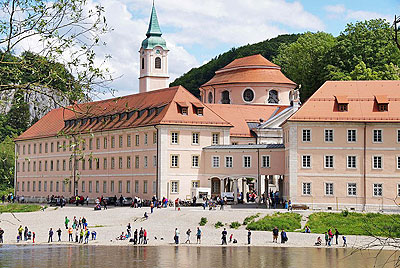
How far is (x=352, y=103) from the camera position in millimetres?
68938

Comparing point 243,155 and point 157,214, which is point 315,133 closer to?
point 243,155

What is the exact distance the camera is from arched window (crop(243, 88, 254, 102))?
99.5m

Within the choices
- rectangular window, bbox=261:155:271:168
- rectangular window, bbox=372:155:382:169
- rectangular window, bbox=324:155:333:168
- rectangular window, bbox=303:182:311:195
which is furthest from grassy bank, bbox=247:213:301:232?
rectangular window, bbox=261:155:271:168

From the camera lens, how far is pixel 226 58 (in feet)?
582

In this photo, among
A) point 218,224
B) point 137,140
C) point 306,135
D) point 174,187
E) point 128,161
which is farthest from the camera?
point 128,161

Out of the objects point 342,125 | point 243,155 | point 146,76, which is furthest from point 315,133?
point 146,76

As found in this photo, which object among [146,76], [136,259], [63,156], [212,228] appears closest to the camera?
[136,259]

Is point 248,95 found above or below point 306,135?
above

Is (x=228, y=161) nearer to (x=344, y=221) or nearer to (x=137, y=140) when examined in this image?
(x=137, y=140)

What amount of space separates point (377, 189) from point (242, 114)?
2787cm

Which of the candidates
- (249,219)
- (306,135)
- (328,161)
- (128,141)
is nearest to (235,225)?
(249,219)

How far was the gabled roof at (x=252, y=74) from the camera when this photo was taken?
3927 inches

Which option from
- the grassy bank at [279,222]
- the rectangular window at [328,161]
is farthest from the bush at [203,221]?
the rectangular window at [328,161]

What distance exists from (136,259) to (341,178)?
86.1 feet
